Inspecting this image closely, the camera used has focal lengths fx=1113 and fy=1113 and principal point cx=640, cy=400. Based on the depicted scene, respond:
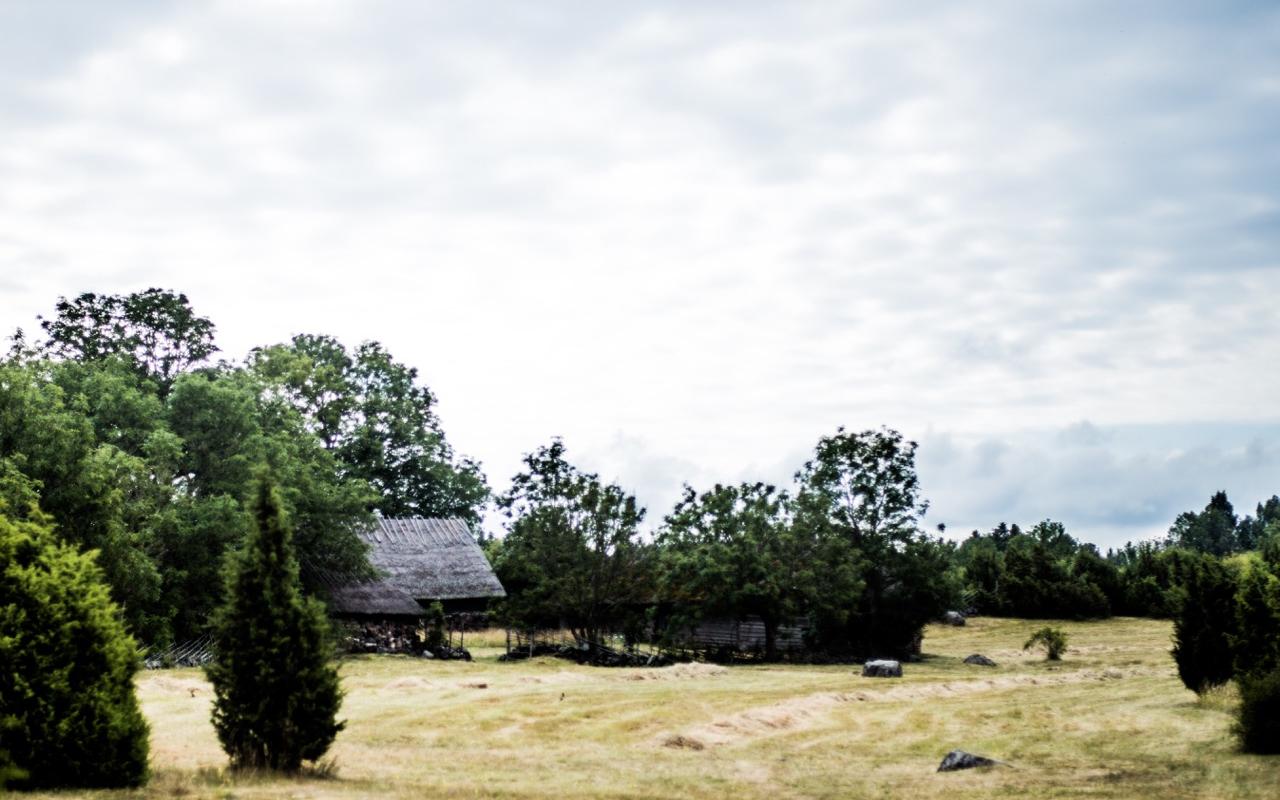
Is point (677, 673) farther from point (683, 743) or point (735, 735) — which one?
point (683, 743)

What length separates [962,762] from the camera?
18.8 metres

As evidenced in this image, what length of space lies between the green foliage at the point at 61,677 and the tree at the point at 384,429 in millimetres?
53752

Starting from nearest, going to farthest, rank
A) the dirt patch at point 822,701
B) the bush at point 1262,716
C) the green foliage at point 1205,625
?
the bush at point 1262,716, the dirt patch at point 822,701, the green foliage at point 1205,625

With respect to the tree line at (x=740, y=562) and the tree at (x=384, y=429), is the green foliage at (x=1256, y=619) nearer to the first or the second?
the tree line at (x=740, y=562)

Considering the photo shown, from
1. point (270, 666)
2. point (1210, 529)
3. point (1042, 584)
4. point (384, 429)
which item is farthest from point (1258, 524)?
point (270, 666)

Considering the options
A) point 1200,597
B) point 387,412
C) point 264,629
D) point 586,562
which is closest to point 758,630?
point 586,562

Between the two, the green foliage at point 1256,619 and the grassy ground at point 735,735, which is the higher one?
the green foliage at point 1256,619

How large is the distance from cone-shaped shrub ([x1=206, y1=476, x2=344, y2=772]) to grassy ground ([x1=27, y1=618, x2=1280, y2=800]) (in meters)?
0.75

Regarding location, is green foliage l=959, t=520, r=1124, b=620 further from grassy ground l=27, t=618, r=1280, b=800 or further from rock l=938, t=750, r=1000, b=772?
rock l=938, t=750, r=1000, b=772

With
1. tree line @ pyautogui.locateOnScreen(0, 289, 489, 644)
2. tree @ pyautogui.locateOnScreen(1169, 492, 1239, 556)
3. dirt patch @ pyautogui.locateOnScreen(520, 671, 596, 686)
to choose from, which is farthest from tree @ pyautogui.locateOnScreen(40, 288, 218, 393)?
tree @ pyautogui.locateOnScreen(1169, 492, 1239, 556)

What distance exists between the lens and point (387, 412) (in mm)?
72062

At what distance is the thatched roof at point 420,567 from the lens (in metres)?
51.2

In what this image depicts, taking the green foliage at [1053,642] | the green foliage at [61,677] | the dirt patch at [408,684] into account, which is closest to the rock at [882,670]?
the green foliage at [1053,642]

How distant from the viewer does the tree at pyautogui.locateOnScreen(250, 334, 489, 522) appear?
68562 millimetres
